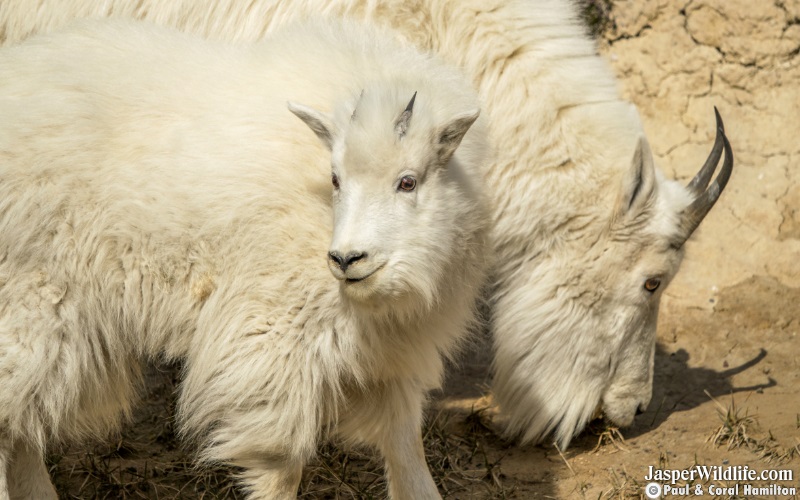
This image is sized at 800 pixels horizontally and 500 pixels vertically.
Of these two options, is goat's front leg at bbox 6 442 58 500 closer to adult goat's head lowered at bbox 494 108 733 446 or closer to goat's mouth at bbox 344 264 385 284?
goat's mouth at bbox 344 264 385 284

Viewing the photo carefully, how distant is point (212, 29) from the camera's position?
5.67 metres

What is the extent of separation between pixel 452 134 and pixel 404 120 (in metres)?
0.21

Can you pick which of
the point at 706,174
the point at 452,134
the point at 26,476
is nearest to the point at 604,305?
the point at 706,174

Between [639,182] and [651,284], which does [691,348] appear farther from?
[639,182]

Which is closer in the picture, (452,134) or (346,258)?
(346,258)

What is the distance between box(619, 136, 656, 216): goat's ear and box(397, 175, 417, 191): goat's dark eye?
1763 millimetres

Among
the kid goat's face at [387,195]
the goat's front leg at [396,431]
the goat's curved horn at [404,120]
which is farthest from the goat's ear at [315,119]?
the goat's front leg at [396,431]

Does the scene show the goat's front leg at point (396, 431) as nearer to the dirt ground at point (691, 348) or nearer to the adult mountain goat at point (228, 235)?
the adult mountain goat at point (228, 235)

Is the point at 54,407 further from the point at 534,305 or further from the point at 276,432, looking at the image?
the point at 534,305

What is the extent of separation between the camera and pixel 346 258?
3566 millimetres

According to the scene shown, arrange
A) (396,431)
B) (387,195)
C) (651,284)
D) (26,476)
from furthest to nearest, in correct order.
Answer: (651,284)
(396,431)
(26,476)
(387,195)

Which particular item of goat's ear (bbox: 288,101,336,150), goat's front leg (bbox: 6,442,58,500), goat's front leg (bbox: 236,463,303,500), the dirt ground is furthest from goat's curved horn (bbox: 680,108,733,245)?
goat's front leg (bbox: 6,442,58,500)

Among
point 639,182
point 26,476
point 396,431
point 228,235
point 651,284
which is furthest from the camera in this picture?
point 651,284

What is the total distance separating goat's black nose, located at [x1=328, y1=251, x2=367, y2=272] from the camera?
357cm
